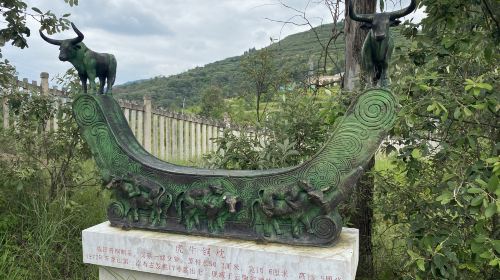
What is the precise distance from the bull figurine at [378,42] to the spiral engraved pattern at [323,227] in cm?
72

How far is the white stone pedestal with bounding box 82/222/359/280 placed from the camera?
2029 millimetres

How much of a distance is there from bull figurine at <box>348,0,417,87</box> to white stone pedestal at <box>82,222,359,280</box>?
0.87 m

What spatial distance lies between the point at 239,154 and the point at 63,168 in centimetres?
165

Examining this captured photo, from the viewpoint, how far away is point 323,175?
7.09 ft

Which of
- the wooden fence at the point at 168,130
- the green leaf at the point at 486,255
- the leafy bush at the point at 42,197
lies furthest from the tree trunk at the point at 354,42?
the wooden fence at the point at 168,130

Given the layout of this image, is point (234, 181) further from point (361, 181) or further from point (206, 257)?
point (361, 181)

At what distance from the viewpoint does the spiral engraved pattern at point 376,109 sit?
6.75 ft

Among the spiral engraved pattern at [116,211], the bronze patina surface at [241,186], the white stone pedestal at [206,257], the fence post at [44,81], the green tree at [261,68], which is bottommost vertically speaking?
the white stone pedestal at [206,257]

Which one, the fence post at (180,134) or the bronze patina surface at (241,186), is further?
the fence post at (180,134)

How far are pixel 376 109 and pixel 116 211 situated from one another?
5.17ft

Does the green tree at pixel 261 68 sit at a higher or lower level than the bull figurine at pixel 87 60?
higher

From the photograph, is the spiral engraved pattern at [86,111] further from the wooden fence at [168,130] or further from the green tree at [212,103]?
the green tree at [212,103]

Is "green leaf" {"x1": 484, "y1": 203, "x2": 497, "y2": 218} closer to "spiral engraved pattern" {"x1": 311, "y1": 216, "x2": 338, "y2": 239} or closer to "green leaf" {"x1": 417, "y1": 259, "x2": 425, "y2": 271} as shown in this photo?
"green leaf" {"x1": 417, "y1": 259, "x2": 425, "y2": 271}

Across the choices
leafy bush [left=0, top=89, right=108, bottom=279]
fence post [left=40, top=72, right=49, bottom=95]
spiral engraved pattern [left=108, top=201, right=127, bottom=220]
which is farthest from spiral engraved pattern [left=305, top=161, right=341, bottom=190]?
fence post [left=40, top=72, right=49, bottom=95]
